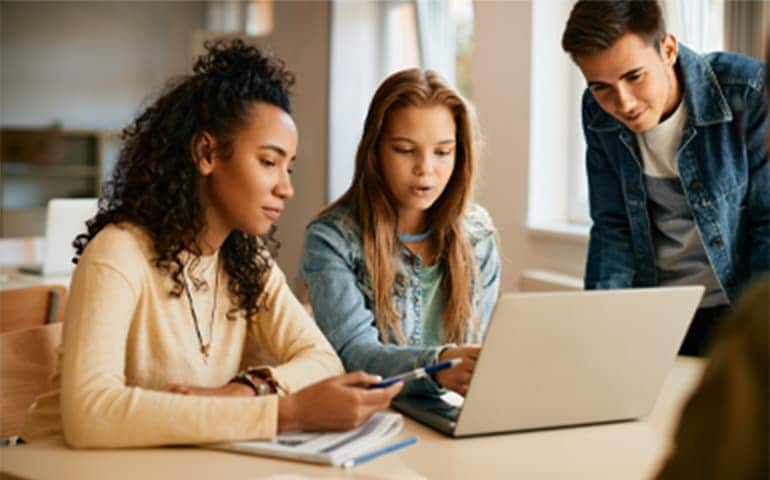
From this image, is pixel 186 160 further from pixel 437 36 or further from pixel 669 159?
pixel 437 36

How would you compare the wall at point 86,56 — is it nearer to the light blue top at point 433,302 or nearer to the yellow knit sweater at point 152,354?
the light blue top at point 433,302

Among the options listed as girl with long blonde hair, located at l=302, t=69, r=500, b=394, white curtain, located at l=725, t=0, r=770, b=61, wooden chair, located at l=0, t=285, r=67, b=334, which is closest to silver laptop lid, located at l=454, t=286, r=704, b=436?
girl with long blonde hair, located at l=302, t=69, r=500, b=394

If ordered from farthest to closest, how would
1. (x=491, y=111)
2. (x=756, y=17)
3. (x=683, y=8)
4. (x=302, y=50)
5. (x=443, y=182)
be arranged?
(x=302, y=50)
(x=491, y=111)
(x=683, y=8)
(x=756, y=17)
(x=443, y=182)

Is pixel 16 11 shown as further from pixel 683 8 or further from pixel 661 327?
pixel 661 327

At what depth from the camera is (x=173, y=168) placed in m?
1.57

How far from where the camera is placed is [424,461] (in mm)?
1283

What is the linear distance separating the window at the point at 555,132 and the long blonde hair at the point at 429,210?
1.47 meters

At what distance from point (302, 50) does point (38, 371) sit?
375 cm

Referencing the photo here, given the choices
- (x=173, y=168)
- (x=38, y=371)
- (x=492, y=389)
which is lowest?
(x=38, y=371)

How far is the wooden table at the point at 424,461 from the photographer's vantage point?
122 cm

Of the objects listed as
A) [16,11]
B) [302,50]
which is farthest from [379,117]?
[16,11]

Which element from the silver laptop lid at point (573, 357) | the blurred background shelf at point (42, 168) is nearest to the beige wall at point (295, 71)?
the blurred background shelf at point (42, 168)

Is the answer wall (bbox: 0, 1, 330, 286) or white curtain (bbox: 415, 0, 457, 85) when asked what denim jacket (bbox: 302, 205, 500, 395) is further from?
wall (bbox: 0, 1, 330, 286)

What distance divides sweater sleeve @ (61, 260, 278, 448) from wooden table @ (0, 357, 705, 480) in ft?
0.07
